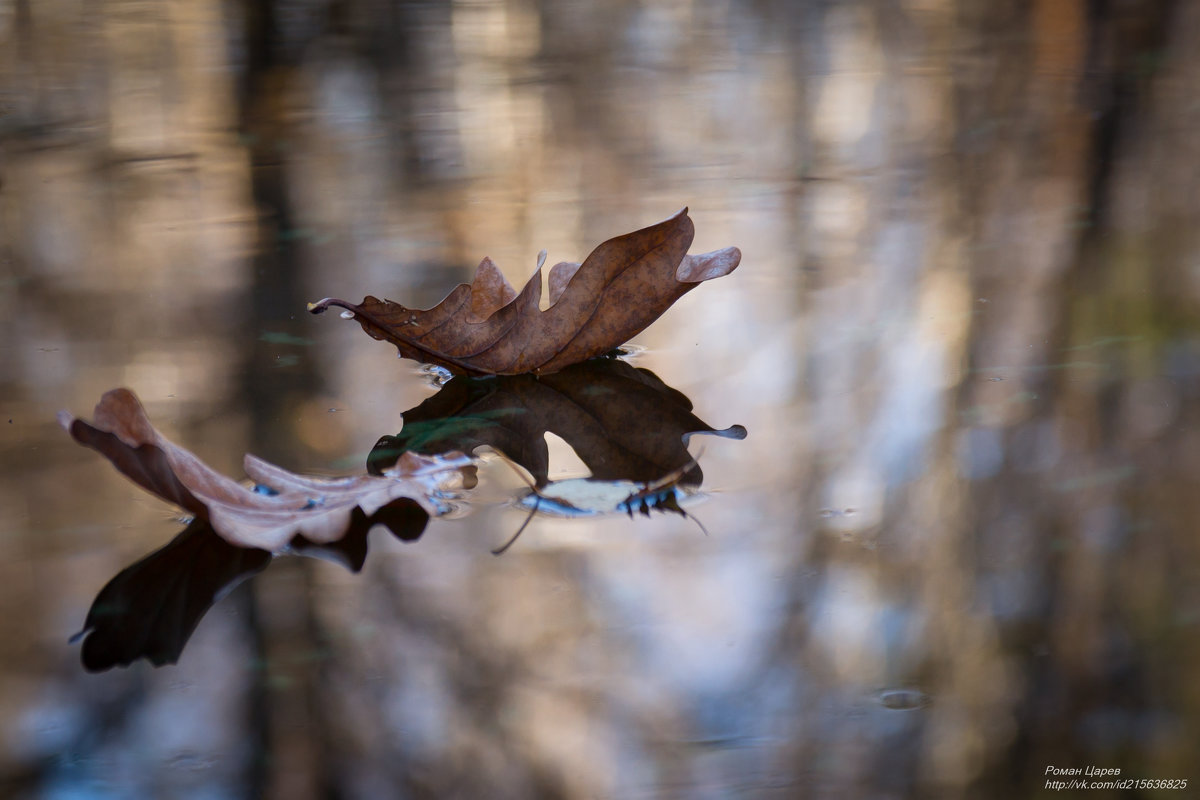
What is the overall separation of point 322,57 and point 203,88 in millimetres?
388

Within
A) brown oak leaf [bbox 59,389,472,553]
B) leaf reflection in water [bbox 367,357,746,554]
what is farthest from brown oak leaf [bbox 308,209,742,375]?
brown oak leaf [bbox 59,389,472,553]

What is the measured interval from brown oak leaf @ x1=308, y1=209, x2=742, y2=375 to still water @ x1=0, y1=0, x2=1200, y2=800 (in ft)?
0.14

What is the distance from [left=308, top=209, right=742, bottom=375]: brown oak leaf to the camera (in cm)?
104

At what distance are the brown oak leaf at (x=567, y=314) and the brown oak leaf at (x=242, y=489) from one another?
27 cm

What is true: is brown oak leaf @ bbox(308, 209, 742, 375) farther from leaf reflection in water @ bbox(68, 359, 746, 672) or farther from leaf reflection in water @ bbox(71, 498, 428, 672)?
leaf reflection in water @ bbox(71, 498, 428, 672)

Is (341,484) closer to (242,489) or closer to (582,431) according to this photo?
(242,489)

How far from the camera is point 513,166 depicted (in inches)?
74.5

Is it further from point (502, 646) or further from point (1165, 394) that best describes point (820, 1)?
point (502, 646)

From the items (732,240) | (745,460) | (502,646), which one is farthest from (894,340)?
(502,646)

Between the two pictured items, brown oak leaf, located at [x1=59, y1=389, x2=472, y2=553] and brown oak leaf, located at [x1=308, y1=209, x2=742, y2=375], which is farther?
brown oak leaf, located at [x1=308, y1=209, x2=742, y2=375]

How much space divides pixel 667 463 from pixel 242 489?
31 cm

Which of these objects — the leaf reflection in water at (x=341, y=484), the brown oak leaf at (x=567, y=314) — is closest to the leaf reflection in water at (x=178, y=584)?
the leaf reflection in water at (x=341, y=484)

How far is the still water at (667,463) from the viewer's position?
54 centimetres

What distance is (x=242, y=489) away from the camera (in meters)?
0.75
